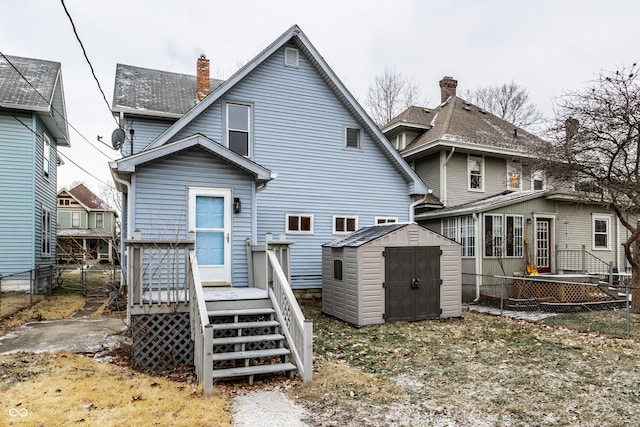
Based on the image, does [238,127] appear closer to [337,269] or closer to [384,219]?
[337,269]

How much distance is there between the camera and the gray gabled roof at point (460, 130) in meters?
16.0

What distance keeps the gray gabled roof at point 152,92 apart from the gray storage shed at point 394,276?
24.0ft

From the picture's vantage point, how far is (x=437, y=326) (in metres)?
9.77

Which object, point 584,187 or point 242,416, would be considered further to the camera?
point 584,187

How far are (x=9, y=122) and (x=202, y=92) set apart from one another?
6.07 meters

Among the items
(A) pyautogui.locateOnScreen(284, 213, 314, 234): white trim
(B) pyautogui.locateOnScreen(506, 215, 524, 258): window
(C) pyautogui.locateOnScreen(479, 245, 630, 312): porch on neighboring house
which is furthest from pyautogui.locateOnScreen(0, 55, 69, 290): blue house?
(B) pyautogui.locateOnScreen(506, 215, 524, 258): window

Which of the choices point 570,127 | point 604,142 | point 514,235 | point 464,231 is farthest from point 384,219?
point 604,142

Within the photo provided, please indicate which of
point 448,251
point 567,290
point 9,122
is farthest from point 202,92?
point 567,290

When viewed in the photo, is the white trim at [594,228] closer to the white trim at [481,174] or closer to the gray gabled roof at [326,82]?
the white trim at [481,174]

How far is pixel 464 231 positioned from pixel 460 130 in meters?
4.53

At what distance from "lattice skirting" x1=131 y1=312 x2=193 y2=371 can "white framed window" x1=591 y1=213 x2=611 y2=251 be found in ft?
51.3

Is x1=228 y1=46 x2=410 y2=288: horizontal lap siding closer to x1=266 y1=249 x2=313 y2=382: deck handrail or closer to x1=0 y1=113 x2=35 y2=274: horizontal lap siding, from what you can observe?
x1=266 y1=249 x2=313 y2=382: deck handrail

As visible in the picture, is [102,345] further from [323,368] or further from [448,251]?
[448,251]

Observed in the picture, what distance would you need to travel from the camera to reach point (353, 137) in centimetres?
1389
